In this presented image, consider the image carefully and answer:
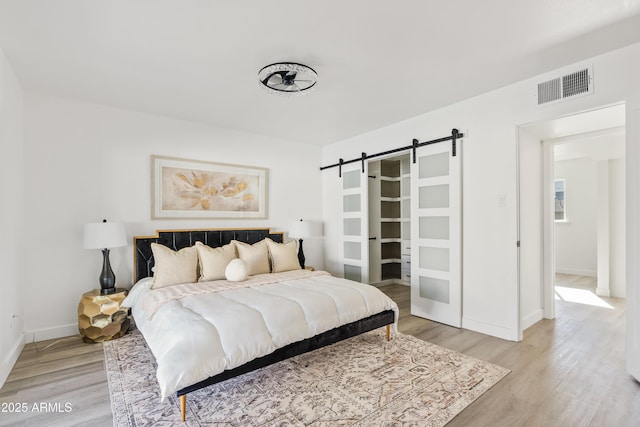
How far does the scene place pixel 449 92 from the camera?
3.34m

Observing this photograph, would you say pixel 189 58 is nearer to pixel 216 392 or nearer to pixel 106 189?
pixel 106 189

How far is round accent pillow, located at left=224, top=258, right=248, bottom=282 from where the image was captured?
3.38 meters

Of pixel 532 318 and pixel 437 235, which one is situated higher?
pixel 437 235

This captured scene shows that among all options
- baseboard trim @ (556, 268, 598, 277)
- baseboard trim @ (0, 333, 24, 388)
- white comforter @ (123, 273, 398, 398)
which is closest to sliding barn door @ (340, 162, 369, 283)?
white comforter @ (123, 273, 398, 398)

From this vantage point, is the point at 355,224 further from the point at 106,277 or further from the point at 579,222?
the point at 579,222

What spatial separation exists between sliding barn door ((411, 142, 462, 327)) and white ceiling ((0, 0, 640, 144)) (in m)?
0.78

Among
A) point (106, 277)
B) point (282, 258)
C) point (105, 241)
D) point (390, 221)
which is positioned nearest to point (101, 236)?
point (105, 241)

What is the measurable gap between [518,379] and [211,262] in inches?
121

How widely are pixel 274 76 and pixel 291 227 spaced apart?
2518mm

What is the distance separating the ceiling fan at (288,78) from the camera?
104 inches

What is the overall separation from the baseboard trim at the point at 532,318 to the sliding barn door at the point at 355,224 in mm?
2116

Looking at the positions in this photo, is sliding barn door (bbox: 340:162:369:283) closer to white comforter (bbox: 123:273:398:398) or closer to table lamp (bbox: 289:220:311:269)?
table lamp (bbox: 289:220:311:269)

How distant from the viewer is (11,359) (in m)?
2.65

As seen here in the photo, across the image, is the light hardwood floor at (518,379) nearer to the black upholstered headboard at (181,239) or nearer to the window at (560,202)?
the black upholstered headboard at (181,239)
